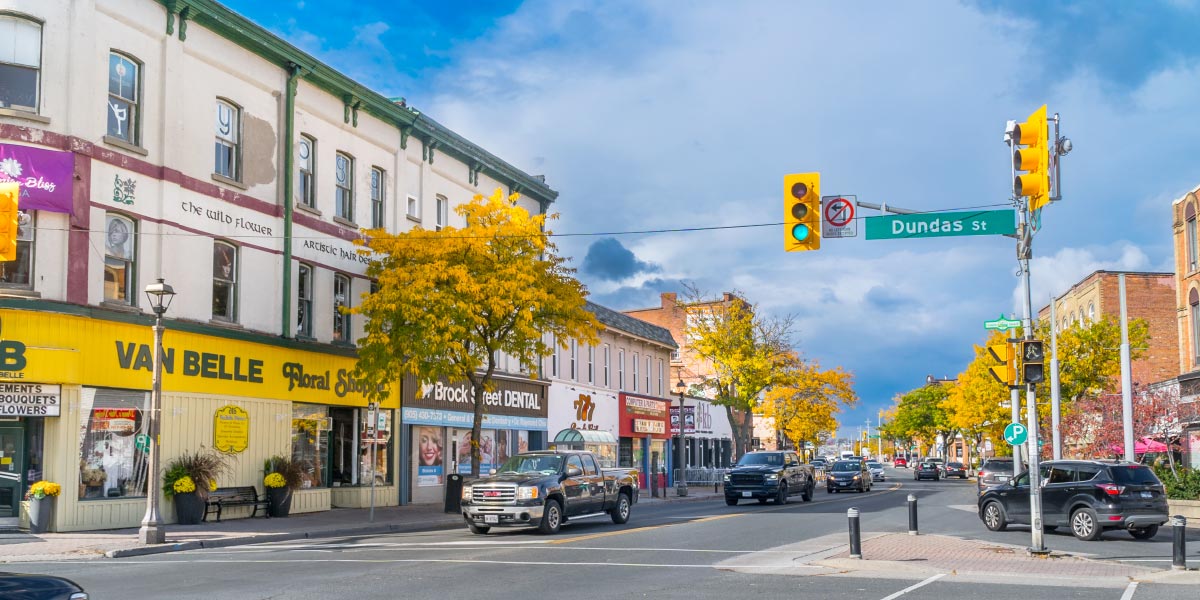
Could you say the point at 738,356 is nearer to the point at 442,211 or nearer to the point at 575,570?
the point at 442,211

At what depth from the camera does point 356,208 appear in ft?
106

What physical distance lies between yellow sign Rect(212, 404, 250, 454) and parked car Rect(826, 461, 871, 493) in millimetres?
30866

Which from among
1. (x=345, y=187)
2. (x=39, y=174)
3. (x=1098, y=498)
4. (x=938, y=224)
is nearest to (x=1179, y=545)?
(x=938, y=224)

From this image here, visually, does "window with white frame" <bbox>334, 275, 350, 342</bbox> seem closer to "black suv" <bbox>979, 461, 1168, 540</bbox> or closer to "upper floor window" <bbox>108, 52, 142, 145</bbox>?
"upper floor window" <bbox>108, 52, 142, 145</bbox>

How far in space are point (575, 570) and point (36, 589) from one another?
987 centimetres

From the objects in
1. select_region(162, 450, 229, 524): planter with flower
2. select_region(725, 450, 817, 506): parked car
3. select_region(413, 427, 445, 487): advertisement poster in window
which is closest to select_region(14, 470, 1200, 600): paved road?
select_region(162, 450, 229, 524): planter with flower

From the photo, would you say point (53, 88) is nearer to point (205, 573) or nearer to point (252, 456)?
point (252, 456)

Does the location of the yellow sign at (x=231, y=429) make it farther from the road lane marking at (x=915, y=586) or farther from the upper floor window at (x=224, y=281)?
the road lane marking at (x=915, y=586)

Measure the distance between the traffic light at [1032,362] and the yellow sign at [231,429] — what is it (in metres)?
17.7

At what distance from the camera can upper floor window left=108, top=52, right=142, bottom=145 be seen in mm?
23766

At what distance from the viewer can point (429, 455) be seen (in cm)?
3556

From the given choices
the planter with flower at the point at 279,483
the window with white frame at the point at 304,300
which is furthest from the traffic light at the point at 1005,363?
the window with white frame at the point at 304,300

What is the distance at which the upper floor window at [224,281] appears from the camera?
2658 centimetres

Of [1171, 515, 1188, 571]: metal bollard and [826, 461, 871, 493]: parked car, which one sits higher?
[1171, 515, 1188, 571]: metal bollard
